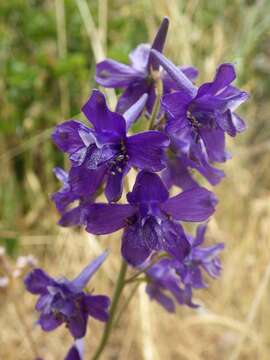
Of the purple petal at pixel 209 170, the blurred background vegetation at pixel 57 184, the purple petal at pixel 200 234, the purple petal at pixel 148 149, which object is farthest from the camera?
the blurred background vegetation at pixel 57 184

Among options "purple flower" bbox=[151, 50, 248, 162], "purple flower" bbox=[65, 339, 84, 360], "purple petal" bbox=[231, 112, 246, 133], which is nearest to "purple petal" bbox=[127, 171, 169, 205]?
"purple flower" bbox=[151, 50, 248, 162]

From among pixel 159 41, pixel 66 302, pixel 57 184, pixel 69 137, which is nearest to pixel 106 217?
pixel 69 137

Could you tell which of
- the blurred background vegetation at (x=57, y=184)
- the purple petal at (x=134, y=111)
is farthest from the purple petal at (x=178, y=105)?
the blurred background vegetation at (x=57, y=184)

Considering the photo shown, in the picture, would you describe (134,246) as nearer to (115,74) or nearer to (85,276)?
(85,276)

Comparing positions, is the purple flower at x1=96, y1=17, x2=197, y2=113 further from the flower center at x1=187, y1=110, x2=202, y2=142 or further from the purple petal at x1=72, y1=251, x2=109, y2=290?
the purple petal at x1=72, y1=251, x2=109, y2=290

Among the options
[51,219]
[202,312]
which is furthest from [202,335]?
[51,219]

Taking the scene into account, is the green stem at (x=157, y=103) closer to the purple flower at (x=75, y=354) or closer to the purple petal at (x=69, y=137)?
the purple petal at (x=69, y=137)

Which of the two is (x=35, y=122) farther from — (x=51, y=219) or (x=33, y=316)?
(x=33, y=316)
